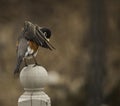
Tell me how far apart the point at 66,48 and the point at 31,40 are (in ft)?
17.1

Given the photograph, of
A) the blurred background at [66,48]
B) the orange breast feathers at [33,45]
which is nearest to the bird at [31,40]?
the orange breast feathers at [33,45]

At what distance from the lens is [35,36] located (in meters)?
1.75

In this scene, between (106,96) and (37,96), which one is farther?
(106,96)

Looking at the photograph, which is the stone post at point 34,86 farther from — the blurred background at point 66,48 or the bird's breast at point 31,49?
the blurred background at point 66,48

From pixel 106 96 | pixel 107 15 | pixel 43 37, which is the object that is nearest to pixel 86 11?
pixel 107 15

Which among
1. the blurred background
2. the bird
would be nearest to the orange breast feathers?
the bird

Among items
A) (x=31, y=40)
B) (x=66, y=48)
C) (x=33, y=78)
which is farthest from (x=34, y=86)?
(x=66, y=48)

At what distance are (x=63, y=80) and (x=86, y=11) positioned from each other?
1.17m

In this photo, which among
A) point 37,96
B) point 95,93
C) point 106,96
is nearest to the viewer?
point 37,96

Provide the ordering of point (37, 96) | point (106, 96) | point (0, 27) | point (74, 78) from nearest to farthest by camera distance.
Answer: point (37, 96) → point (106, 96) → point (74, 78) → point (0, 27)

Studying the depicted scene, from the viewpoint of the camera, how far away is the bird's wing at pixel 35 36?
1.75m

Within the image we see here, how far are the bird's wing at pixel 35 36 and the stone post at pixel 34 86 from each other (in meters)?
0.09

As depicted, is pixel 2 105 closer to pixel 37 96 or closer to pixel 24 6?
pixel 24 6

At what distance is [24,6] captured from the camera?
24.4ft
